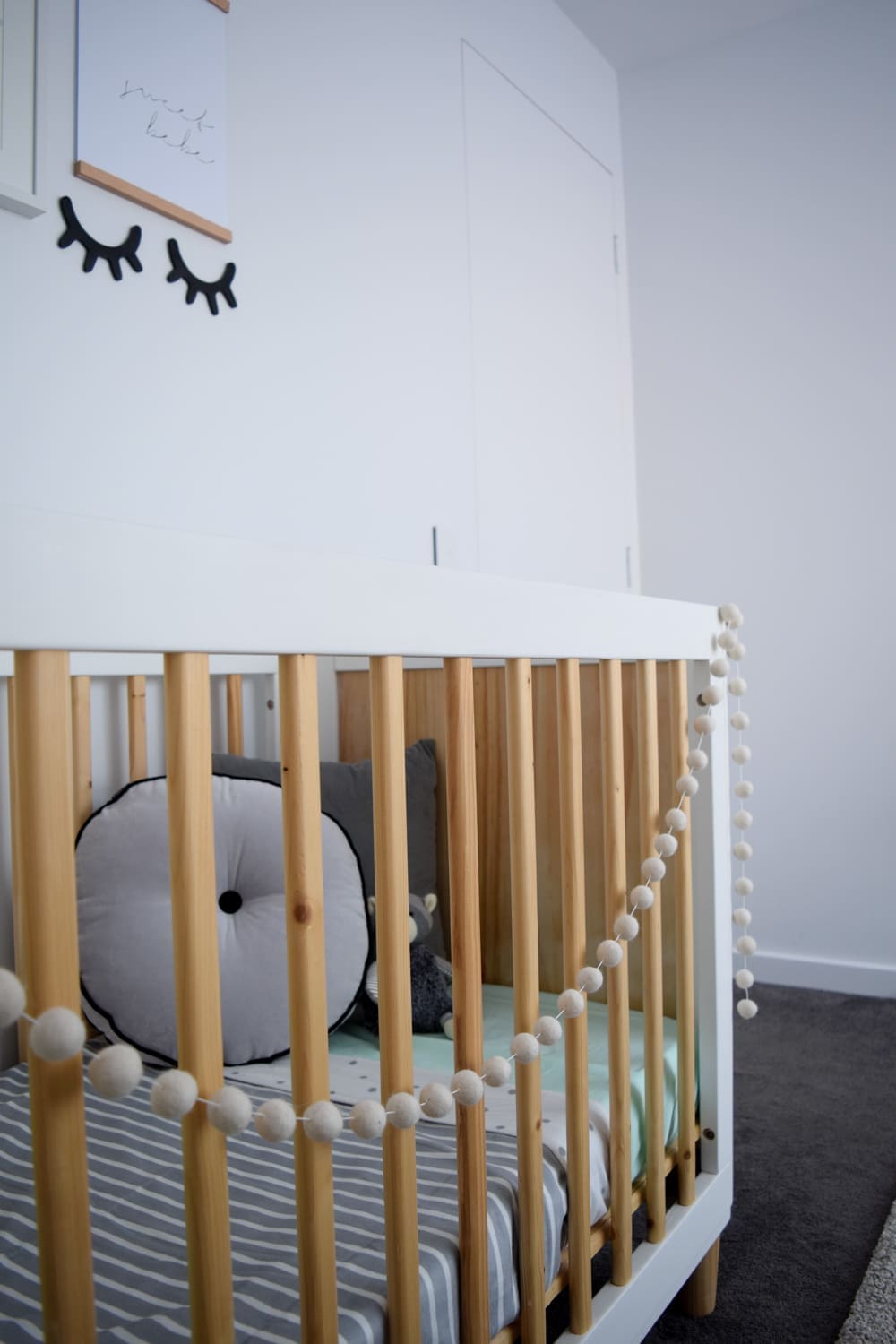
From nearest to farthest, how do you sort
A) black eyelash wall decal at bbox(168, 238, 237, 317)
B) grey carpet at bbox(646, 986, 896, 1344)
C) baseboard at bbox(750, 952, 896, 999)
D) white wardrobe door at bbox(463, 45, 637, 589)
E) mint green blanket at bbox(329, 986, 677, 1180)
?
mint green blanket at bbox(329, 986, 677, 1180), grey carpet at bbox(646, 986, 896, 1344), black eyelash wall decal at bbox(168, 238, 237, 317), white wardrobe door at bbox(463, 45, 637, 589), baseboard at bbox(750, 952, 896, 999)

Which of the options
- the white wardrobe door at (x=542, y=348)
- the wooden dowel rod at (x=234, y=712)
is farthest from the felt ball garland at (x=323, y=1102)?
the white wardrobe door at (x=542, y=348)

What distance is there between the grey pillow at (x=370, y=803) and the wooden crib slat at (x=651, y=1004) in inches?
14.8

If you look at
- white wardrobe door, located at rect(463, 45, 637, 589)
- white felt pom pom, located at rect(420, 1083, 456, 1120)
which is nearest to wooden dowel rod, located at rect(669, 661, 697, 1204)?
white felt pom pom, located at rect(420, 1083, 456, 1120)

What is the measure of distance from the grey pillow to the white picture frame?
68cm

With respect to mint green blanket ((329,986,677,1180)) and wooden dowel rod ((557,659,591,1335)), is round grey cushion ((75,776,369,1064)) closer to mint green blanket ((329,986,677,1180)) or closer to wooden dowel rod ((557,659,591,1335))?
mint green blanket ((329,986,677,1180))

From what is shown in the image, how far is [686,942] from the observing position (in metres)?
1.00

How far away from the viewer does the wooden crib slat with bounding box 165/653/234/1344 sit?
46 centimetres

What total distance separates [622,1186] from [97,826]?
0.62m

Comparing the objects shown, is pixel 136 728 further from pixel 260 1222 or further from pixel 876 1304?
pixel 876 1304

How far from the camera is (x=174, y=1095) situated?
0.44m

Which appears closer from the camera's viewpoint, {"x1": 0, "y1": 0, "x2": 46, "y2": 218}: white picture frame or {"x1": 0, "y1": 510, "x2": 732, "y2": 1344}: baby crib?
{"x1": 0, "y1": 510, "x2": 732, "y2": 1344}: baby crib

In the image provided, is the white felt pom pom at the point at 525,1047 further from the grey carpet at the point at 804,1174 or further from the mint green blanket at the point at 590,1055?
the grey carpet at the point at 804,1174

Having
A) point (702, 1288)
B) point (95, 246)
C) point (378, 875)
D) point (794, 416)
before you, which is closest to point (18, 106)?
point (95, 246)

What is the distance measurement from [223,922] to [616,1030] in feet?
1.31
